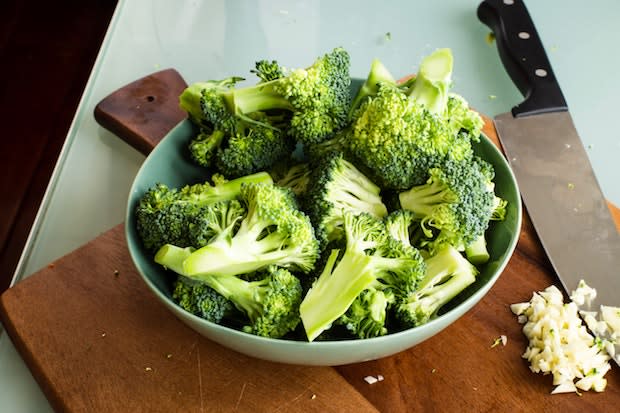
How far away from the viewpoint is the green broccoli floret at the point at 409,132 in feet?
3.39

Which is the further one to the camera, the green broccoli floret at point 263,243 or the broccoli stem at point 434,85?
the broccoli stem at point 434,85

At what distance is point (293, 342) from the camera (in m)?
0.94

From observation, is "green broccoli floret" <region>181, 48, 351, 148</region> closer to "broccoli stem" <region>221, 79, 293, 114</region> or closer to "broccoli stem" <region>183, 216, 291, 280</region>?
"broccoli stem" <region>221, 79, 293, 114</region>

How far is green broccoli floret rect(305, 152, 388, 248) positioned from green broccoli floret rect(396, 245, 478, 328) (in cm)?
12

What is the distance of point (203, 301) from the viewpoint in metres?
0.98

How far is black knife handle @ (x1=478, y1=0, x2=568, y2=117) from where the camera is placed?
1467 millimetres

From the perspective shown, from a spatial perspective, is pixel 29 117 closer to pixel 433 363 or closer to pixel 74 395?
pixel 74 395

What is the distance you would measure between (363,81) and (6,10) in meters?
2.42

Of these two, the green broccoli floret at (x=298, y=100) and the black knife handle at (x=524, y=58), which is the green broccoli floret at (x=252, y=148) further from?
the black knife handle at (x=524, y=58)

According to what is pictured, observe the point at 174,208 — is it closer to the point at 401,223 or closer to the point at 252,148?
the point at 252,148

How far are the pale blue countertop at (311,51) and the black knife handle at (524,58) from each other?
4.7 inches

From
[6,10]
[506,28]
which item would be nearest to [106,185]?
[506,28]

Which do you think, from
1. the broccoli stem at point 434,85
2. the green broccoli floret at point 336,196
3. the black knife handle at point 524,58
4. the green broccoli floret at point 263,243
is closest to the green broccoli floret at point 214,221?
the green broccoli floret at point 263,243

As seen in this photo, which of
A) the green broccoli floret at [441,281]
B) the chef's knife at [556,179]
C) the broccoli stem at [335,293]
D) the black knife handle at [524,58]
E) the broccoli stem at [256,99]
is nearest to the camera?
the broccoli stem at [335,293]
